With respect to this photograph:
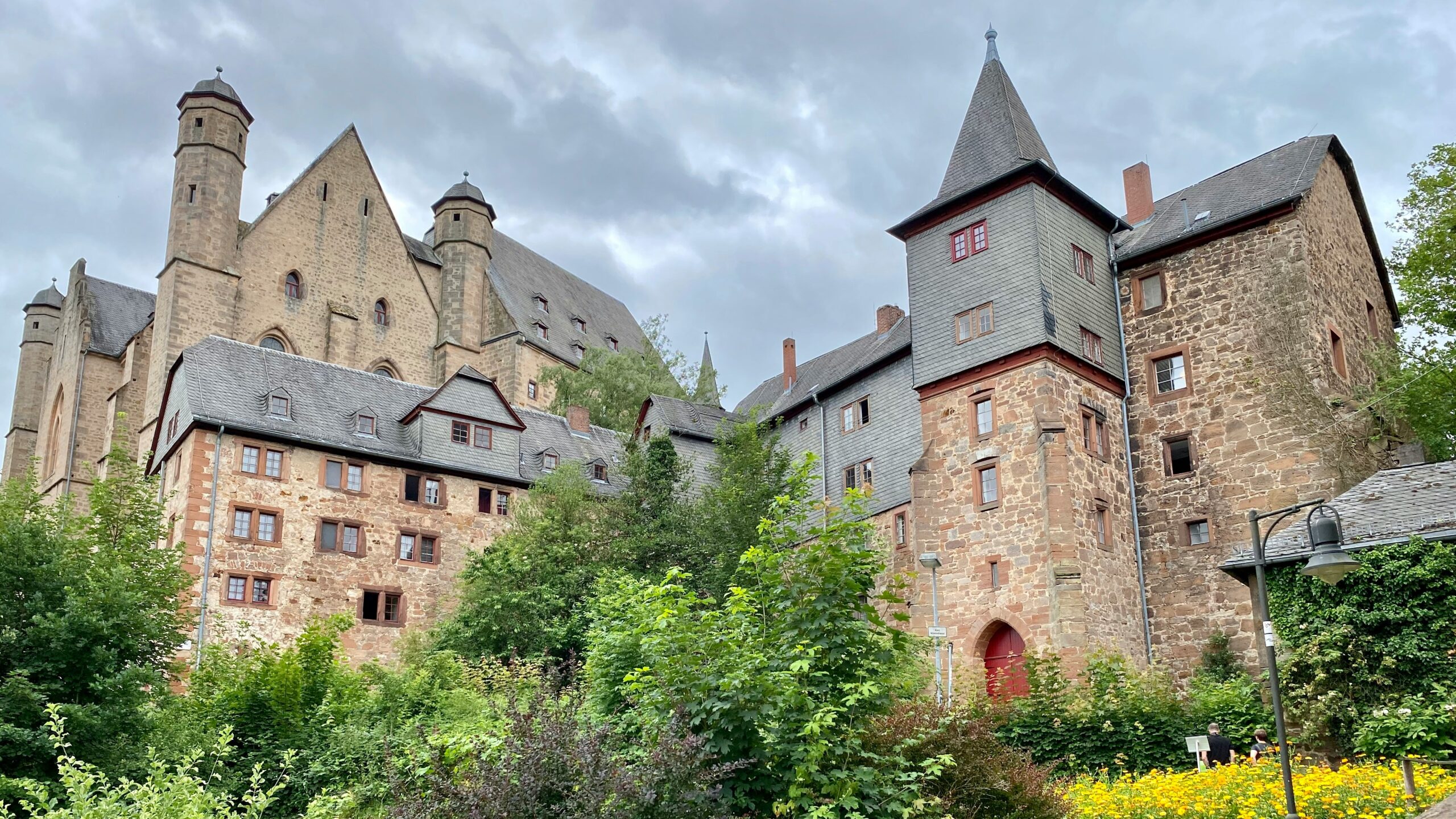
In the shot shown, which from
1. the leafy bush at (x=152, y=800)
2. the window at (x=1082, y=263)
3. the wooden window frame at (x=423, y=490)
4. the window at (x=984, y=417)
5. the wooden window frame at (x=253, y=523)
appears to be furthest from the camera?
the wooden window frame at (x=423, y=490)

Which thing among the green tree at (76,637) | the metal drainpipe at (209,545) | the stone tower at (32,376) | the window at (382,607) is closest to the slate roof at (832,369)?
the window at (382,607)

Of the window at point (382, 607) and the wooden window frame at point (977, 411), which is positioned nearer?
the wooden window frame at point (977, 411)

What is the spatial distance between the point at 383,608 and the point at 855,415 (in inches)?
614

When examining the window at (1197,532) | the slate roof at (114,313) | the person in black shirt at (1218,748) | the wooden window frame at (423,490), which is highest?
the slate roof at (114,313)

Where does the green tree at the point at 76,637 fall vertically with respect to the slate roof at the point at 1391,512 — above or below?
below

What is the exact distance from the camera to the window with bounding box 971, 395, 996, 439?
30469mm

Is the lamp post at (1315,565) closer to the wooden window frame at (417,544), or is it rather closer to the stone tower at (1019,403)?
the stone tower at (1019,403)

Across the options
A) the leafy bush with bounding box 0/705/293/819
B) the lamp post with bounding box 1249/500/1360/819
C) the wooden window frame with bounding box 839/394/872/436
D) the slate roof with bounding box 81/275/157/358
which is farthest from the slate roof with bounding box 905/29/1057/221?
the slate roof with bounding box 81/275/157/358

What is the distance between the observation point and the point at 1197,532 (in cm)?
2978

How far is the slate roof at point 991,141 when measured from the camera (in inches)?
1270

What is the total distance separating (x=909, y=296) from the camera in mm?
33625

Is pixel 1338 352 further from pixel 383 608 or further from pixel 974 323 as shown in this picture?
pixel 383 608

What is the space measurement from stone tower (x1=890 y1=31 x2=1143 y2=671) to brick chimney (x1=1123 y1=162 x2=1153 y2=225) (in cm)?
240

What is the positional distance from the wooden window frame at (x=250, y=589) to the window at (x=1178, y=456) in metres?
24.3
